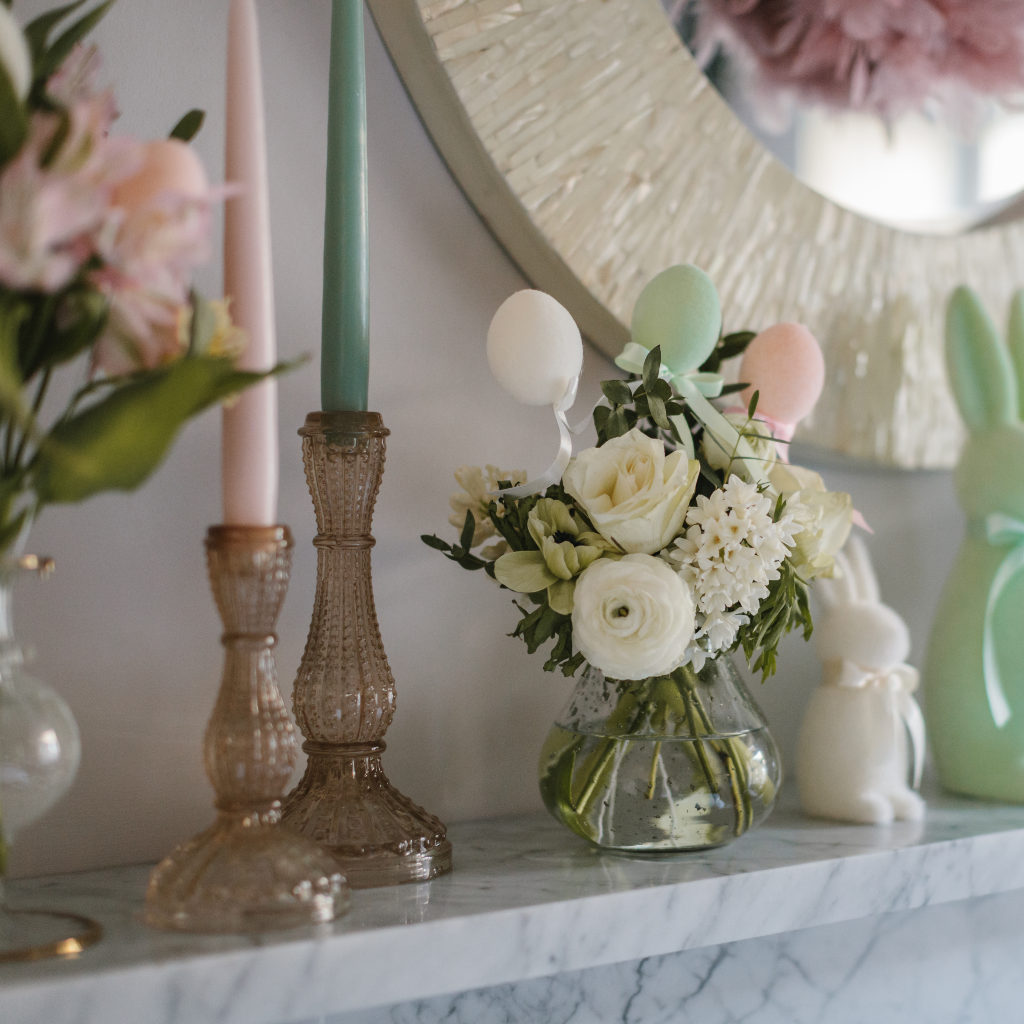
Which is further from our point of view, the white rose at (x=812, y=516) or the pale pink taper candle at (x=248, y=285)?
the white rose at (x=812, y=516)

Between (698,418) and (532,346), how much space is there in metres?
0.10

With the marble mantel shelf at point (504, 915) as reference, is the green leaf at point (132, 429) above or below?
above

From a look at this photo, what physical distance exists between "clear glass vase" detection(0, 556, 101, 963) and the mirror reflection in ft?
1.68

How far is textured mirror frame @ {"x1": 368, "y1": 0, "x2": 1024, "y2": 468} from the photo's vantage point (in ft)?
1.87

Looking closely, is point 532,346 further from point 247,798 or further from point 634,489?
point 247,798

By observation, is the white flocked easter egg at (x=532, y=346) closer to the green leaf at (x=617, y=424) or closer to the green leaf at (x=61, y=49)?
the green leaf at (x=617, y=424)

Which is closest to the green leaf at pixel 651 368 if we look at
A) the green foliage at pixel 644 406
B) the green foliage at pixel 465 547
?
the green foliage at pixel 644 406

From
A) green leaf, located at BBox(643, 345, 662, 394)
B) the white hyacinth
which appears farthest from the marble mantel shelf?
green leaf, located at BBox(643, 345, 662, 394)

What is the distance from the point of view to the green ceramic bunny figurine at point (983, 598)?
65cm

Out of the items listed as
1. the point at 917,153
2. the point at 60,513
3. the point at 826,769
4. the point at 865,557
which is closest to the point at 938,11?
the point at 917,153

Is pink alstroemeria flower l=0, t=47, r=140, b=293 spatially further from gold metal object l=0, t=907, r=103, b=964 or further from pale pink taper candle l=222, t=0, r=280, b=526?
gold metal object l=0, t=907, r=103, b=964

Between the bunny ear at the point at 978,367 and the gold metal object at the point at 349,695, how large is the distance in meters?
0.42

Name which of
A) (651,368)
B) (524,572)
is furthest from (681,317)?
(524,572)

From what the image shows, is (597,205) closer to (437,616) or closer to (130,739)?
(437,616)
